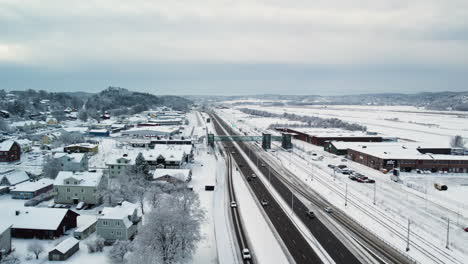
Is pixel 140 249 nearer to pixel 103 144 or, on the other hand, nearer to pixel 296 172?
pixel 296 172

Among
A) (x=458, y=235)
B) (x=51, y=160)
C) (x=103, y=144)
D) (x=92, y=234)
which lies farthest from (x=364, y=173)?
(x=103, y=144)

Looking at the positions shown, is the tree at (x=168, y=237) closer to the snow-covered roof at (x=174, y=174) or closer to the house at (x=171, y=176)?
the house at (x=171, y=176)

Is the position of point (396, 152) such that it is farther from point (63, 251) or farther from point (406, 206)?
point (63, 251)

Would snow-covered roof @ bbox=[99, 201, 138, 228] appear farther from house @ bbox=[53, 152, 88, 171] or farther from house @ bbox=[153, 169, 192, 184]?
house @ bbox=[53, 152, 88, 171]

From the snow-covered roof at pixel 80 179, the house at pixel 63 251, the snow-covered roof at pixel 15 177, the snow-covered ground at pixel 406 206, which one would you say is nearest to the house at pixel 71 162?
the snow-covered roof at pixel 15 177

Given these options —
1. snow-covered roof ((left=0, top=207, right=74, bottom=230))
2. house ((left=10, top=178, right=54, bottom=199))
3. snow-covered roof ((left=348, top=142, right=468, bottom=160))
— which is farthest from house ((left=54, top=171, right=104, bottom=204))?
snow-covered roof ((left=348, top=142, right=468, bottom=160))

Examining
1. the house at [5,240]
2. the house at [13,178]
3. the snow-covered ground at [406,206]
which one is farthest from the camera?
the house at [13,178]

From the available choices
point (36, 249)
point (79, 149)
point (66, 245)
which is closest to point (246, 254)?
point (66, 245)
